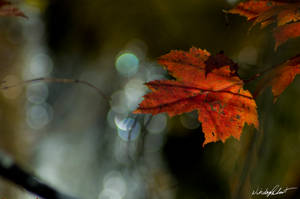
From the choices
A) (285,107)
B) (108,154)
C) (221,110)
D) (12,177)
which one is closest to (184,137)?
(285,107)

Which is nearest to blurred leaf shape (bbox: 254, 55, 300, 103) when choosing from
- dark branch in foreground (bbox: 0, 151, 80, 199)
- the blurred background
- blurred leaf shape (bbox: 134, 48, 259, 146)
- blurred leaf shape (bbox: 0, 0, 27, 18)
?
blurred leaf shape (bbox: 134, 48, 259, 146)

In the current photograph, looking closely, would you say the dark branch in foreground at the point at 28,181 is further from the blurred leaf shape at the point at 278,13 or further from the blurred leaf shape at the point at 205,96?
the blurred leaf shape at the point at 278,13

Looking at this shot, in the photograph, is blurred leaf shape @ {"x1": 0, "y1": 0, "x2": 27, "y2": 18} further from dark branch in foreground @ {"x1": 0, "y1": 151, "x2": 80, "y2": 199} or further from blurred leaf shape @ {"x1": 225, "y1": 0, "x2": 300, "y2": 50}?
blurred leaf shape @ {"x1": 225, "y1": 0, "x2": 300, "y2": 50}

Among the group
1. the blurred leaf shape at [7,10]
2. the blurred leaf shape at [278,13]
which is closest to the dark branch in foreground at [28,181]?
the blurred leaf shape at [7,10]

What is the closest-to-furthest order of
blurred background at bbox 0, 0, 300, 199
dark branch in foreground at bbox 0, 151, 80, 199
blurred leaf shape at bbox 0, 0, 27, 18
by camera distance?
1. dark branch in foreground at bbox 0, 151, 80, 199
2. blurred leaf shape at bbox 0, 0, 27, 18
3. blurred background at bbox 0, 0, 300, 199

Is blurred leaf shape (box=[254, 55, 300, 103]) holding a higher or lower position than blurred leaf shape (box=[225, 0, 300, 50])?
lower

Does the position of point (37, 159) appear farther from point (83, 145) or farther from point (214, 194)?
point (214, 194)

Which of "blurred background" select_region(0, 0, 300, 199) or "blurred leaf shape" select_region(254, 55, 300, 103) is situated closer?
"blurred leaf shape" select_region(254, 55, 300, 103)
